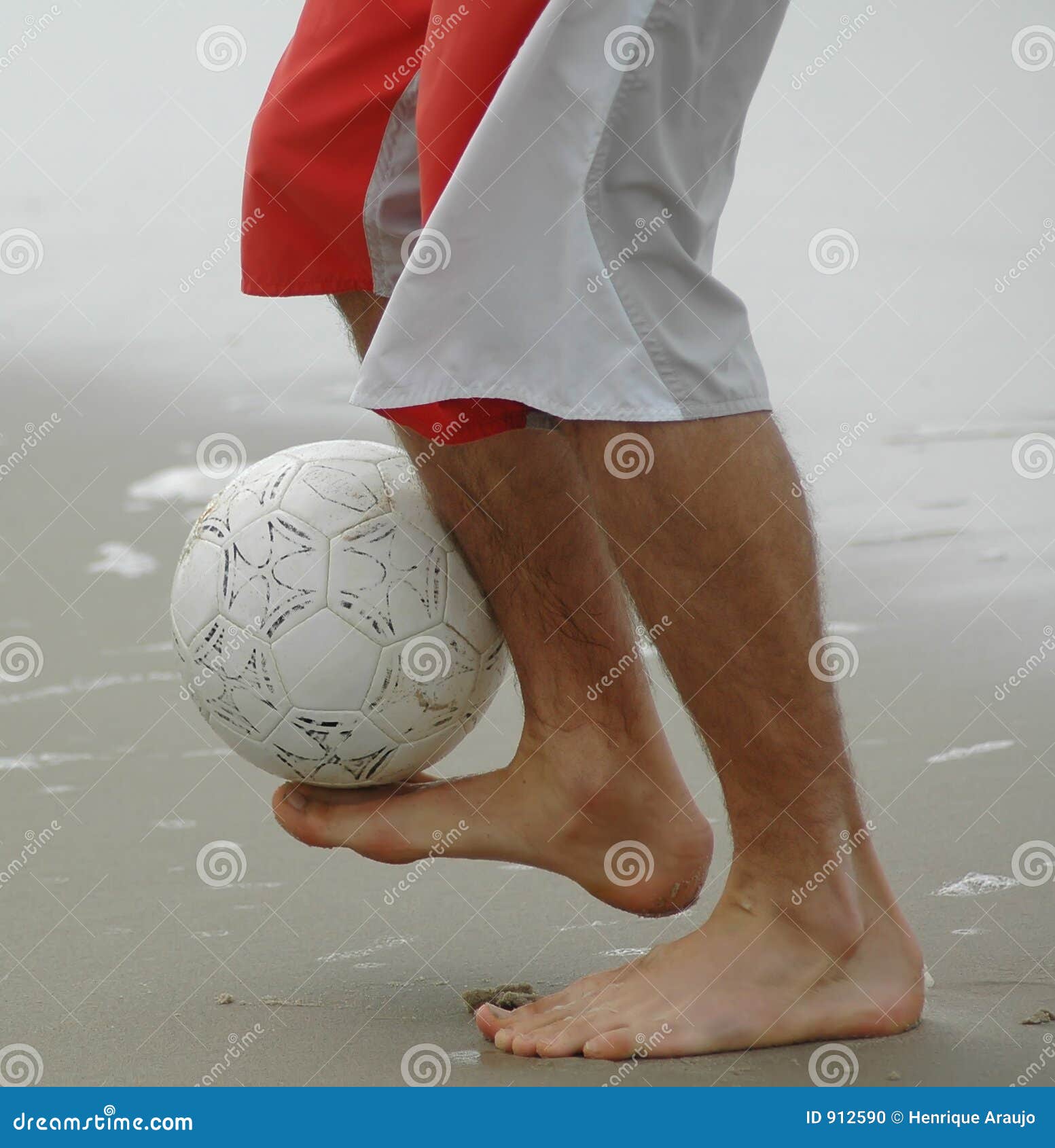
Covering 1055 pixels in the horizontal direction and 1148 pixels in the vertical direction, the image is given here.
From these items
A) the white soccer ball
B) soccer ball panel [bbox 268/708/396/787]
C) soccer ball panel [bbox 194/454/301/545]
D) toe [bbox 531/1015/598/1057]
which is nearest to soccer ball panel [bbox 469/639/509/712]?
the white soccer ball

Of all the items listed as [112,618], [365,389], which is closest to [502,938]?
[365,389]

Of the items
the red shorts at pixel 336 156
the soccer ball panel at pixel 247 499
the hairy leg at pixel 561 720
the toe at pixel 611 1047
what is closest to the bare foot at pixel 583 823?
the hairy leg at pixel 561 720

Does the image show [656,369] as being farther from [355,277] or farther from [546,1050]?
[546,1050]

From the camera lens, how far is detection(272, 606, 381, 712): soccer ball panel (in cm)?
197

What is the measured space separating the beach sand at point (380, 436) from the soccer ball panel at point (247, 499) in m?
0.57

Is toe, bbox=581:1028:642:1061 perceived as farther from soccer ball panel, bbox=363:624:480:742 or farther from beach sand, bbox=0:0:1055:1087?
soccer ball panel, bbox=363:624:480:742

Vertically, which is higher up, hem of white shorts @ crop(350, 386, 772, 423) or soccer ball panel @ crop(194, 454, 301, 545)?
hem of white shorts @ crop(350, 386, 772, 423)

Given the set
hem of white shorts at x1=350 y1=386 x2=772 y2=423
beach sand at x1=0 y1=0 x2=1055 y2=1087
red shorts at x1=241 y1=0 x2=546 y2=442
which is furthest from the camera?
red shorts at x1=241 y1=0 x2=546 y2=442

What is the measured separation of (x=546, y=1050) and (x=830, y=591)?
235 cm

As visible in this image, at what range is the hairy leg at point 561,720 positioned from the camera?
1.98m

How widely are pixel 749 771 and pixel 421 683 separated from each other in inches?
18.7

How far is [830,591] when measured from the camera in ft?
12.7

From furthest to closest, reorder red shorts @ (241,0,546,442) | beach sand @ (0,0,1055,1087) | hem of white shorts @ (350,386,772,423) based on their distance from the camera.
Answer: red shorts @ (241,0,546,442)
beach sand @ (0,0,1055,1087)
hem of white shorts @ (350,386,772,423)

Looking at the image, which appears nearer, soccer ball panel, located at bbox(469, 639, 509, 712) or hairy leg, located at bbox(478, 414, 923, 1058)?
hairy leg, located at bbox(478, 414, 923, 1058)
